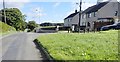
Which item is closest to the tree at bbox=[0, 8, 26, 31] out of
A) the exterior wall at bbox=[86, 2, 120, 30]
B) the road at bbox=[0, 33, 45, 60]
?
the exterior wall at bbox=[86, 2, 120, 30]

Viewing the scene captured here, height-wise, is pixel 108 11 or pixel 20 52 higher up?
pixel 108 11

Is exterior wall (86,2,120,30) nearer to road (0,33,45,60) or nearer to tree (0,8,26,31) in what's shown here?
tree (0,8,26,31)

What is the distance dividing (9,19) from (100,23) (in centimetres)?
4481

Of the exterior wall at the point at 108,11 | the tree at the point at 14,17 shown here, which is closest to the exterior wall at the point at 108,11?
the exterior wall at the point at 108,11

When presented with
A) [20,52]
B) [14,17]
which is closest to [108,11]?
[14,17]

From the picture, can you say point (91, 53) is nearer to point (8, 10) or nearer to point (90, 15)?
point (90, 15)

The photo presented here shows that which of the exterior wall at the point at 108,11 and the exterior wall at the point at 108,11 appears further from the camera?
the exterior wall at the point at 108,11

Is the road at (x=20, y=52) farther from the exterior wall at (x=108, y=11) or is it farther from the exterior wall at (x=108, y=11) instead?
the exterior wall at (x=108, y=11)

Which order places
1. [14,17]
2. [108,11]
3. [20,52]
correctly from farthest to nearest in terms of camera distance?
[14,17], [108,11], [20,52]

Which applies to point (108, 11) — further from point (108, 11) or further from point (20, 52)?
point (20, 52)

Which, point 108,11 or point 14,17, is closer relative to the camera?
point 108,11

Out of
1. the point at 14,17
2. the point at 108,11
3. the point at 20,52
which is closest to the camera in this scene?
the point at 20,52

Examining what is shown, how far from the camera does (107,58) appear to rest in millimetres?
11109

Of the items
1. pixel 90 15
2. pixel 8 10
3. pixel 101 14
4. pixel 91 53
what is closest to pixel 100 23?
pixel 101 14
